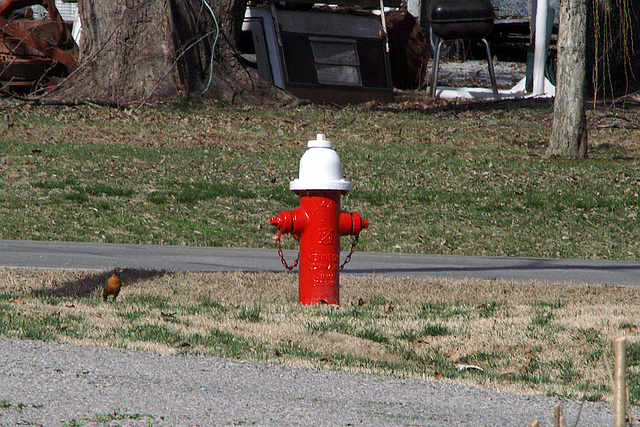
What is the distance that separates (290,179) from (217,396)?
8253 millimetres

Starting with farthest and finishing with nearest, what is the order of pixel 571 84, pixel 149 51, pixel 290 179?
1. pixel 149 51
2. pixel 571 84
3. pixel 290 179

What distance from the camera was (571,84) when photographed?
12484mm

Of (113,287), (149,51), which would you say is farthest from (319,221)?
(149,51)

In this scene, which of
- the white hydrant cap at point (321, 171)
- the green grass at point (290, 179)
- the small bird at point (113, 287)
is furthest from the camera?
A: the green grass at point (290, 179)

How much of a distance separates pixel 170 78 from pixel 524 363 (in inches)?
482

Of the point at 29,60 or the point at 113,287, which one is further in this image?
the point at 29,60

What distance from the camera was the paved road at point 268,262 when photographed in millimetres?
7410

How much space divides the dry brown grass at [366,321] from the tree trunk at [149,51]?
9.38 metres

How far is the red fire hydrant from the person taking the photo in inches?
217

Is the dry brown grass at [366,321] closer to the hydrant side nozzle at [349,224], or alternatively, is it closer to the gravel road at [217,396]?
the gravel road at [217,396]

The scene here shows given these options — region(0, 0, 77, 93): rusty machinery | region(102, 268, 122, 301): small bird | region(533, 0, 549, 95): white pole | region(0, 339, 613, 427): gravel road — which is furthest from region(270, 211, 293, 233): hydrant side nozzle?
region(533, 0, 549, 95): white pole

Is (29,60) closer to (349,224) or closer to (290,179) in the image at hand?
(290,179)

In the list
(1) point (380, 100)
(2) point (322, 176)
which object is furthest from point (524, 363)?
(1) point (380, 100)

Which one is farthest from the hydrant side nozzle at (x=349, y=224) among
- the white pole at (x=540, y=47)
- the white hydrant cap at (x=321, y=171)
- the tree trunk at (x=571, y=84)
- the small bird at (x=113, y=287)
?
the white pole at (x=540, y=47)
